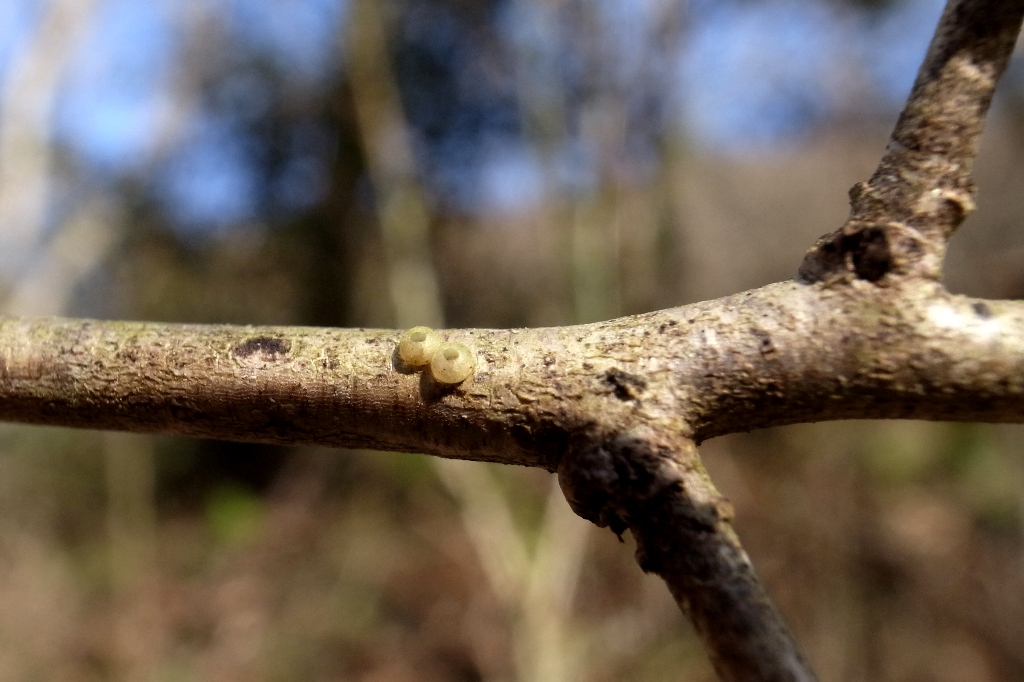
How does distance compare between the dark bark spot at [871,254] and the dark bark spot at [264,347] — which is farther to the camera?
the dark bark spot at [264,347]

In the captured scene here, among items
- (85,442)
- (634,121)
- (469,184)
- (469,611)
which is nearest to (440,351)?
(634,121)

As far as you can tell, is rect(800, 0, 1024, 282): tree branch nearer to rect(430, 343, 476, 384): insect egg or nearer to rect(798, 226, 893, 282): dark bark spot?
rect(798, 226, 893, 282): dark bark spot

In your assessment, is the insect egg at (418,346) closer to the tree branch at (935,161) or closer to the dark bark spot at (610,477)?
the dark bark spot at (610,477)

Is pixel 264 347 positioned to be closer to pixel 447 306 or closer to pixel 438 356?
pixel 438 356

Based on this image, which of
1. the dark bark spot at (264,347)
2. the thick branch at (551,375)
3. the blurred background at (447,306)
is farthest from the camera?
the blurred background at (447,306)

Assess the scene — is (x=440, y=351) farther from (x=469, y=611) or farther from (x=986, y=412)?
(x=469, y=611)

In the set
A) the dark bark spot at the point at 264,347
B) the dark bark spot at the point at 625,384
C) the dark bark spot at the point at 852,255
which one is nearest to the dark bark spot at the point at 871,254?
the dark bark spot at the point at 852,255

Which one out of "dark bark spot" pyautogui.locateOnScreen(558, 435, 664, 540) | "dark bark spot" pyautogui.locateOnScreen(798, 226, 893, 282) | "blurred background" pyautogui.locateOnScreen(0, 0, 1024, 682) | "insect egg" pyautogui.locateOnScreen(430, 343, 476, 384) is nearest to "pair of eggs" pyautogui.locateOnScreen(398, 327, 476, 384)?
"insect egg" pyautogui.locateOnScreen(430, 343, 476, 384)
